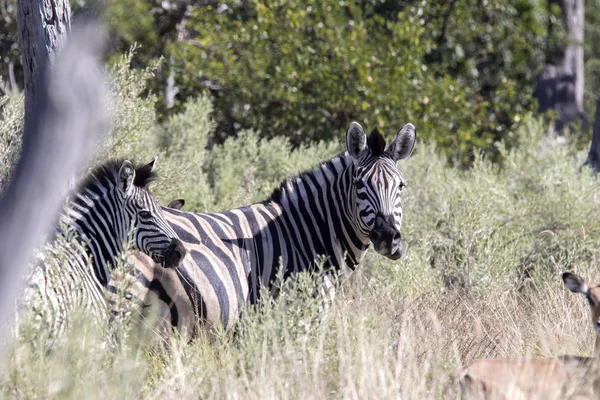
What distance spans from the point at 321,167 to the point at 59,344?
298 centimetres

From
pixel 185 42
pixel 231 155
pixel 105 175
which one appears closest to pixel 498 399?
pixel 105 175

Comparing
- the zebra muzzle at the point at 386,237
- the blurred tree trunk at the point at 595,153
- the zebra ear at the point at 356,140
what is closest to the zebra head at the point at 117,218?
the zebra muzzle at the point at 386,237

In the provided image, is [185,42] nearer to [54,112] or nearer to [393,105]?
[393,105]

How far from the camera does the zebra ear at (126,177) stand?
6.13 m

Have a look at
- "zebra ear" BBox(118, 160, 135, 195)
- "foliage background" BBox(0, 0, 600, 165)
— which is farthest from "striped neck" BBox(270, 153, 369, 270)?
"foliage background" BBox(0, 0, 600, 165)

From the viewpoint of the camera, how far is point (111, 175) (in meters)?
6.31

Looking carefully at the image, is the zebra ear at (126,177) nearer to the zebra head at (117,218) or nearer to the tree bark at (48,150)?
the zebra head at (117,218)

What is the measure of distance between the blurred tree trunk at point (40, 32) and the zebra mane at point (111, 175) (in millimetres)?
1075

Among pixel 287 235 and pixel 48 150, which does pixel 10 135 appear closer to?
pixel 287 235

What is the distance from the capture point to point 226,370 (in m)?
5.25

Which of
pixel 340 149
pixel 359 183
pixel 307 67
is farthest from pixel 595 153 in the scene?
pixel 359 183

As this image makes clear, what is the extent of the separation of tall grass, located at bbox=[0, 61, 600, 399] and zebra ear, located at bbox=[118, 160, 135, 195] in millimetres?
917

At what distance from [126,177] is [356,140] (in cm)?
177

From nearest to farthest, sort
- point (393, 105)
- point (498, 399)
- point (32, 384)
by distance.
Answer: point (32, 384)
point (498, 399)
point (393, 105)
